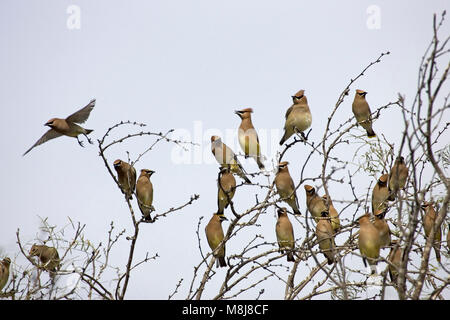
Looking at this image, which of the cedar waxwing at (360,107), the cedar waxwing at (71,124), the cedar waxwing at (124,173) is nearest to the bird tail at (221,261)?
the cedar waxwing at (124,173)

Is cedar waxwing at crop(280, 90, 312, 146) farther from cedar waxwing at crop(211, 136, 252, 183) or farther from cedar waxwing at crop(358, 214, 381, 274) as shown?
cedar waxwing at crop(358, 214, 381, 274)

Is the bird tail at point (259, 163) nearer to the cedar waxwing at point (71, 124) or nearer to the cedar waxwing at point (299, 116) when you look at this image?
the cedar waxwing at point (299, 116)

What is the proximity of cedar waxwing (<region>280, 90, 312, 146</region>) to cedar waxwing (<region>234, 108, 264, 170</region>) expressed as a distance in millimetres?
374

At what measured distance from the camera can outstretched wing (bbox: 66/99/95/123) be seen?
16.6ft

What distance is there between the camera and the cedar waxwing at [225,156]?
4738 mm

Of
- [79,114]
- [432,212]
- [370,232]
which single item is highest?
[79,114]

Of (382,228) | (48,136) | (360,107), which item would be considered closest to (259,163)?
(382,228)

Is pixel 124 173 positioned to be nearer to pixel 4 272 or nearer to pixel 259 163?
pixel 259 163

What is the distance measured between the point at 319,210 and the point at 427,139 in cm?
243

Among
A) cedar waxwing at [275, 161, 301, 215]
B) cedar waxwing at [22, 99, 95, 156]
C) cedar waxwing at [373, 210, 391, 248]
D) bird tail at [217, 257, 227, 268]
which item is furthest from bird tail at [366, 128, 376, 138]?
cedar waxwing at [22, 99, 95, 156]

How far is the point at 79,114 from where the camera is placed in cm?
509
